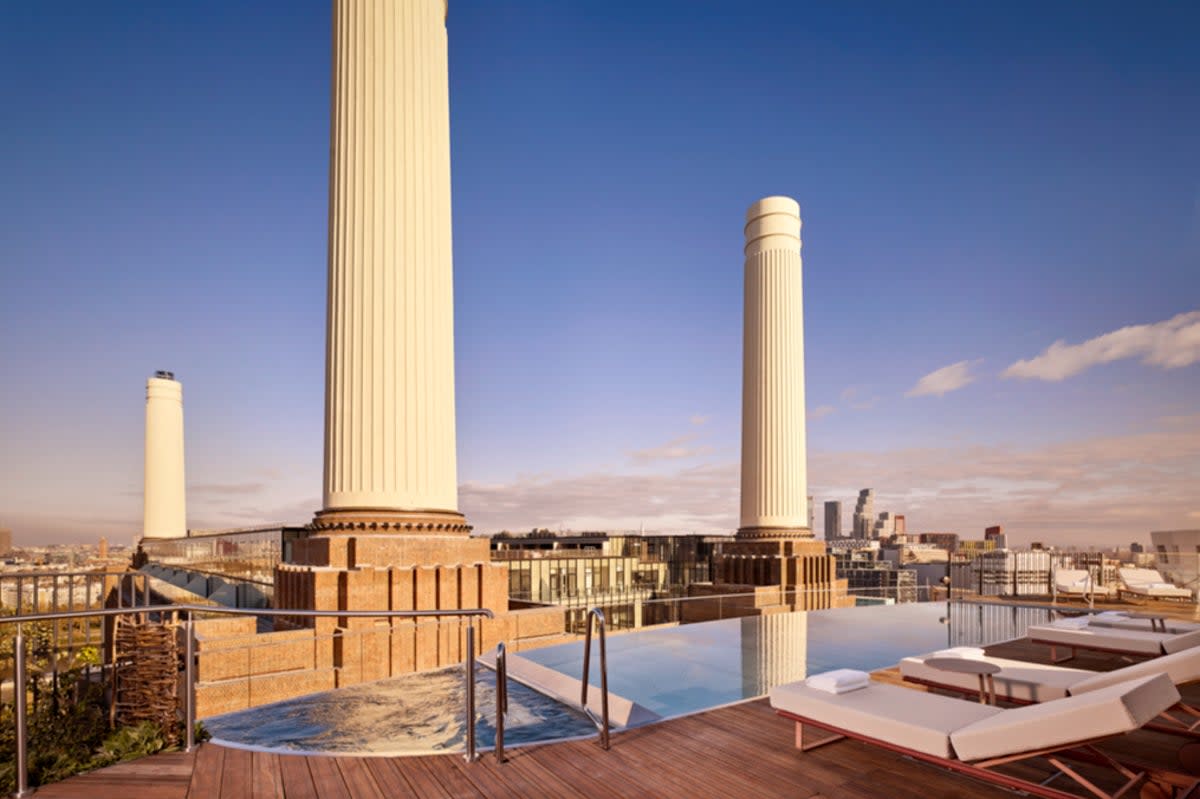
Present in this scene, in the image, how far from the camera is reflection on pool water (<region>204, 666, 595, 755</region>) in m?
4.93

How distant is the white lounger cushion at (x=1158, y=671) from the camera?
4.66m

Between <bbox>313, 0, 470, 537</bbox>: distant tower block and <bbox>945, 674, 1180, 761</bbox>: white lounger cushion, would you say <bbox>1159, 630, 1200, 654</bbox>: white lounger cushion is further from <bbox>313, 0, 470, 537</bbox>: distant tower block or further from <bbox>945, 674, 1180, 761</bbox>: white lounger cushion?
<bbox>313, 0, 470, 537</bbox>: distant tower block

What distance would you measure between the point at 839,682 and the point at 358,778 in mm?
3399

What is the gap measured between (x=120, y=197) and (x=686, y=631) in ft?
60.5

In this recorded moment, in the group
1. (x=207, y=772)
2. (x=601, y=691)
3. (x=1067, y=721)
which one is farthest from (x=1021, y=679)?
(x=207, y=772)

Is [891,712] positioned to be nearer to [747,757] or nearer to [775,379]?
[747,757]

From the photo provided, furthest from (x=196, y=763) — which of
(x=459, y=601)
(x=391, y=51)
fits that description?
(x=391, y=51)

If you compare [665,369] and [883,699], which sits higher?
[665,369]

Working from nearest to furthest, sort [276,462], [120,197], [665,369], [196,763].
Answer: [196,763]
[120,197]
[276,462]
[665,369]

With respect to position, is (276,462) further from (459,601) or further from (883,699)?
(883,699)

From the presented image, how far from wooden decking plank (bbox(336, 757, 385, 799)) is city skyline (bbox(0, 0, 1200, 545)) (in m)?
9.42

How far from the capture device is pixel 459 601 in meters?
11.1

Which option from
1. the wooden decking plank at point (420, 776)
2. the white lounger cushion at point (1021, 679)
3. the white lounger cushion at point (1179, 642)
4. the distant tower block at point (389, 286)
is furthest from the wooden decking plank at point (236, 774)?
the white lounger cushion at point (1179, 642)

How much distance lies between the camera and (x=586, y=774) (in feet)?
14.1
